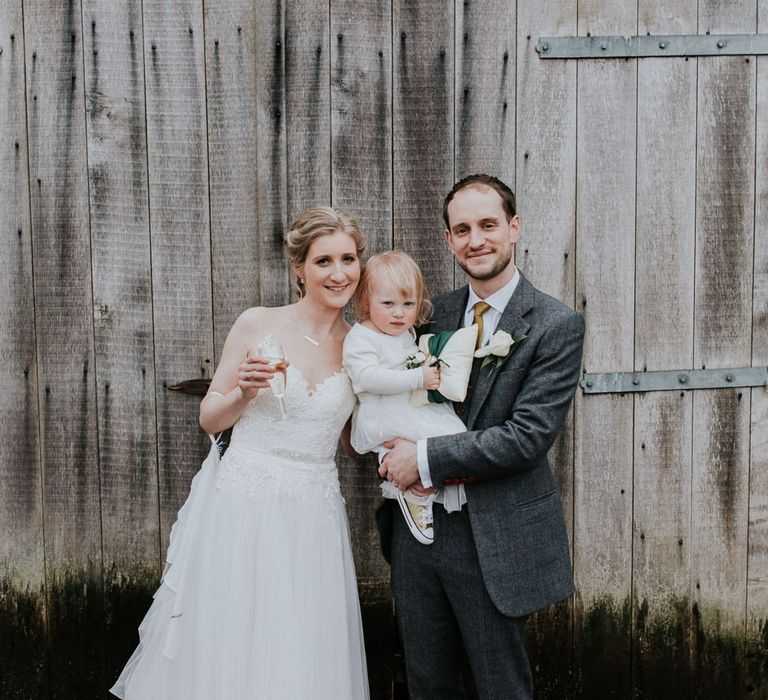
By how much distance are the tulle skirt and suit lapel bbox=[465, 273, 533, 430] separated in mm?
468

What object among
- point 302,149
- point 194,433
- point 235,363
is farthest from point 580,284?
point 194,433

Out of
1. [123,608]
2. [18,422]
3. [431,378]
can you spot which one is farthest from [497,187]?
[123,608]

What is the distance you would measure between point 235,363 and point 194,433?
60 cm

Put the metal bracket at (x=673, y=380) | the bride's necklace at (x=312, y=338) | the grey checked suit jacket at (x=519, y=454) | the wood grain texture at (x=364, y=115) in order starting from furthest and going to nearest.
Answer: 1. the metal bracket at (x=673, y=380)
2. the wood grain texture at (x=364, y=115)
3. the bride's necklace at (x=312, y=338)
4. the grey checked suit jacket at (x=519, y=454)

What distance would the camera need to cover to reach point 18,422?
2752 millimetres

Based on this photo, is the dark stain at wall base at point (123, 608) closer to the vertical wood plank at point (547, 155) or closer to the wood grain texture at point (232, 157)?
the wood grain texture at point (232, 157)

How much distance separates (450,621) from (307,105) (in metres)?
1.66

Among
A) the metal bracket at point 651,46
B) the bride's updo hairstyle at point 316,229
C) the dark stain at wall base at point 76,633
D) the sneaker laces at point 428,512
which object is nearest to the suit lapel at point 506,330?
the sneaker laces at point 428,512

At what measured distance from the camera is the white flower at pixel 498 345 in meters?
2.07

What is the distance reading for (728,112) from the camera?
8.73ft

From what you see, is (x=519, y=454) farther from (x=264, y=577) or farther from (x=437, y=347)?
(x=264, y=577)

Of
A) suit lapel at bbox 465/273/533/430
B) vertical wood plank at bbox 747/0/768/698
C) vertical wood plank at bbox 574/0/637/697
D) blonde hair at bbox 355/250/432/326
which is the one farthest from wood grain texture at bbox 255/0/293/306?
vertical wood plank at bbox 747/0/768/698

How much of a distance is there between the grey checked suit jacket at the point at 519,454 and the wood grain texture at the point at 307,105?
0.87 metres

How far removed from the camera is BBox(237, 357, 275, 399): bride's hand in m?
2.05
